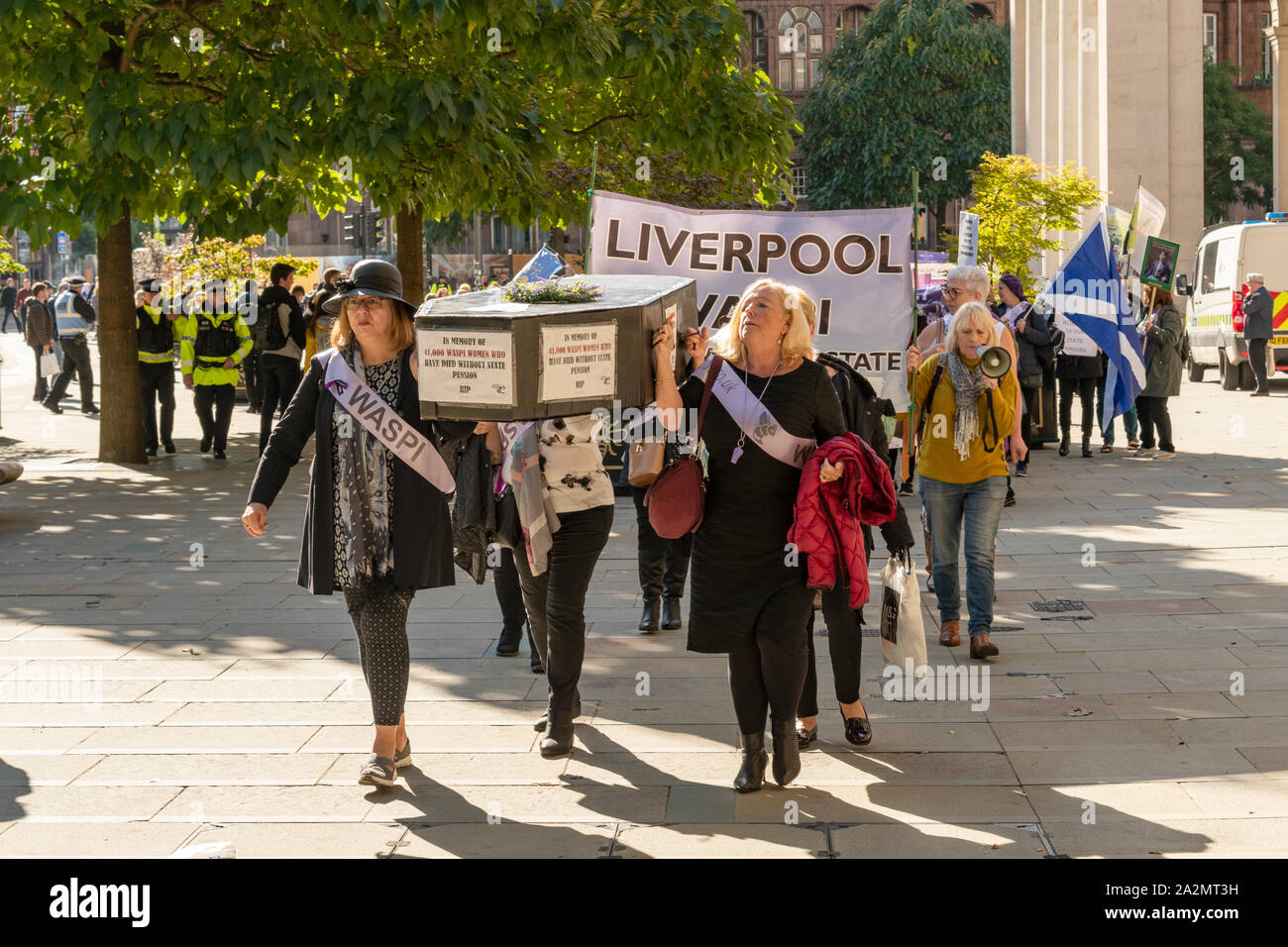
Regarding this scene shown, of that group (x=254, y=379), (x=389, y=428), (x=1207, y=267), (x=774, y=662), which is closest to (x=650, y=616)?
(x=774, y=662)

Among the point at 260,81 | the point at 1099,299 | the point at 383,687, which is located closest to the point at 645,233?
the point at 383,687

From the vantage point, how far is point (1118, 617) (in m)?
8.81

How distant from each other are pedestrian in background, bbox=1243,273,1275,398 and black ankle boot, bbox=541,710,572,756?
20.2m

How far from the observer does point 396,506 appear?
5906mm

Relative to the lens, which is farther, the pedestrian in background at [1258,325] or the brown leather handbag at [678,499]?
the pedestrian in background at [1258,325]

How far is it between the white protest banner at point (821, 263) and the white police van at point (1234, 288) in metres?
17.2

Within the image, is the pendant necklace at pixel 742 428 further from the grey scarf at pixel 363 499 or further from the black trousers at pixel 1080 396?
the black trousers at pixel 1080 396

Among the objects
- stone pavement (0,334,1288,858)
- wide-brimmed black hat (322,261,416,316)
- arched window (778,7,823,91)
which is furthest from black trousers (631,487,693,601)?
arched window (778,7,823,91)

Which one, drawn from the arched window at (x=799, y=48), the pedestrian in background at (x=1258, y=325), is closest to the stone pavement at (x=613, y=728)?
the pedestrian in background at (x=1258, y=325)

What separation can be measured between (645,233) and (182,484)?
768cm

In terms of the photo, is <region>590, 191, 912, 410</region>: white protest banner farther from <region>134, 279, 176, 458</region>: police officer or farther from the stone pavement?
<region>134, 279, 176, 458</region>: police officer

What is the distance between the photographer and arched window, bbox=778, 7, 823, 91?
3034 inches

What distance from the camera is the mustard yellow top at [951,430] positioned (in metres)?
8.03

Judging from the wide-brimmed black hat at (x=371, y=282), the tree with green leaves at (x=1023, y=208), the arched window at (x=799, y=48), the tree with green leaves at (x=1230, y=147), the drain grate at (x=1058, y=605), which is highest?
the arched window at (x=799, y=48)
